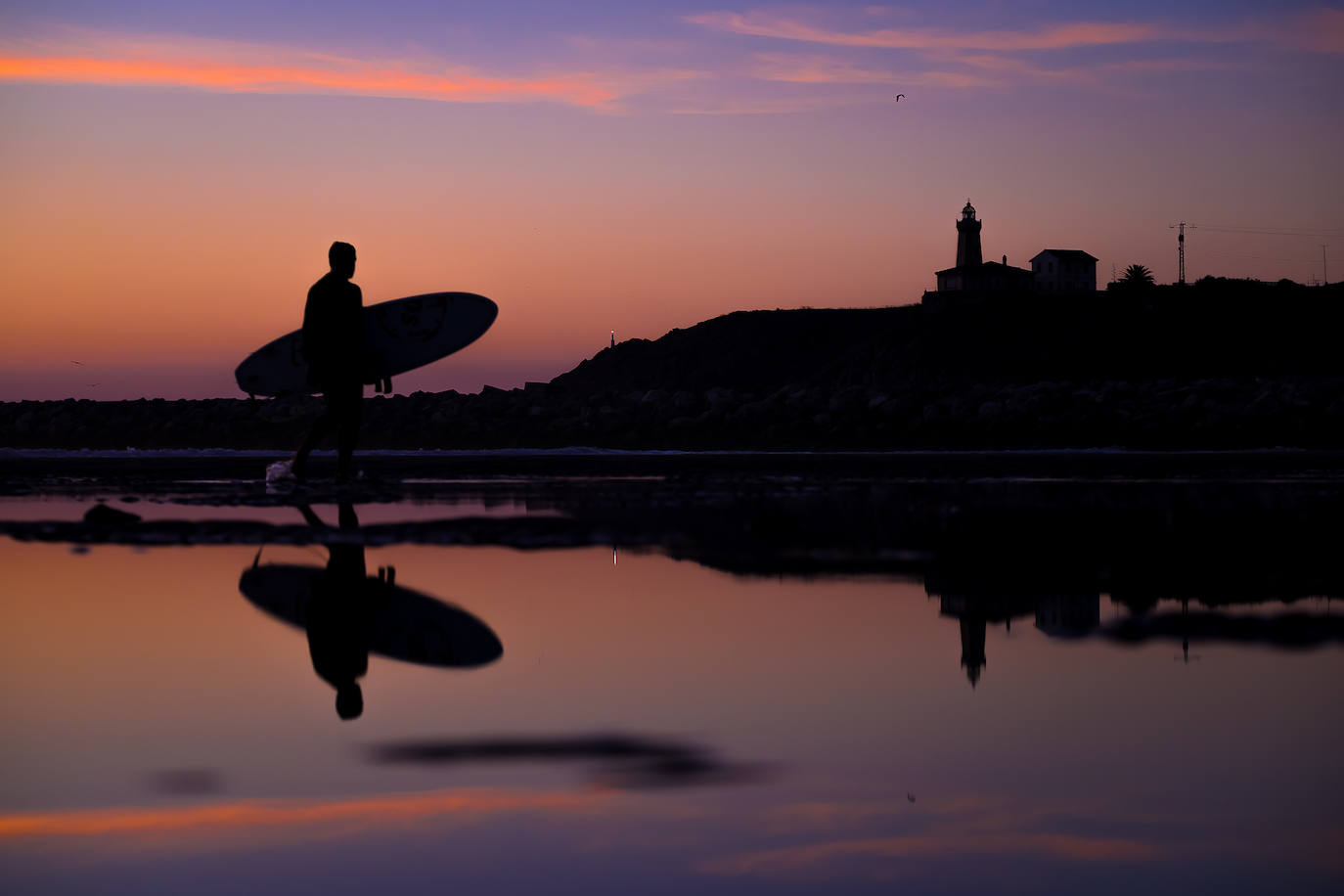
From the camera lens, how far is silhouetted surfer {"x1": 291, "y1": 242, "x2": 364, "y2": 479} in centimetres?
1686

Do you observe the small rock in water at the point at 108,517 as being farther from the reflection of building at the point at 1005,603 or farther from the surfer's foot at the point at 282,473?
the reflection of building at the point at 1005,603

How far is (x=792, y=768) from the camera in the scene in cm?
425

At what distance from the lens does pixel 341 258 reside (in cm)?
1720

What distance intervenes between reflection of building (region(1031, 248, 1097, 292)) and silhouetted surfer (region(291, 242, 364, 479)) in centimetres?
11939

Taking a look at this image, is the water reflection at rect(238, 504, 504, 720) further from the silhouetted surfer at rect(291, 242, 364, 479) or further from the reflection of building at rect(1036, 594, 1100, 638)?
the silhouetted surfer at rect(291, 242, 364, 479)

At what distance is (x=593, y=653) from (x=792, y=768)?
2.03 m

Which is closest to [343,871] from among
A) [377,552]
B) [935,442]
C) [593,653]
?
[593,653]

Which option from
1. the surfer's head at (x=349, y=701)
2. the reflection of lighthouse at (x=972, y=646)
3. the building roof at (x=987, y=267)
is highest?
the building roof at (x=987, y=267)

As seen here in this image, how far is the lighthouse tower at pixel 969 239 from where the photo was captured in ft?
413

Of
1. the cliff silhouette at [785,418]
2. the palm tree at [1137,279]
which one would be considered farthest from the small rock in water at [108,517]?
the palm tree at [1137,279]

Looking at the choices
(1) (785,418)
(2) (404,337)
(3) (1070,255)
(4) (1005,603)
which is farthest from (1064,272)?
(4) (1005,603)

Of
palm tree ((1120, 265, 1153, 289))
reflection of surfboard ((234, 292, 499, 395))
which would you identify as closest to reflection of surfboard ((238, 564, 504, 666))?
reflection of surfboard ((234, 292, 499, 395))

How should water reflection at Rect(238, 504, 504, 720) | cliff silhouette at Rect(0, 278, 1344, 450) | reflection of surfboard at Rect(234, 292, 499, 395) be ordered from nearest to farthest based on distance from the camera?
water reflection at Rect(238, 504, 504, 720), reflection of surfboard at Rect(234, 292, 499, 395), cliff silhouette at Rect(0, 278, 1344, 450)

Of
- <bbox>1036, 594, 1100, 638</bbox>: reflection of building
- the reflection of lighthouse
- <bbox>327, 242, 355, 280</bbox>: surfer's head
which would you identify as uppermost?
<bbox>327, 242, 355, 280</bbox>: surfer's head
